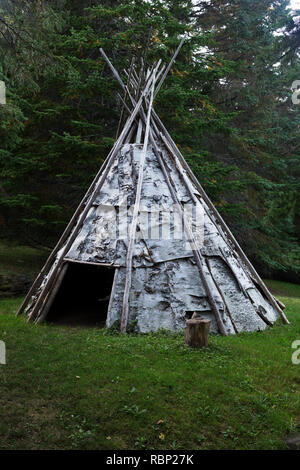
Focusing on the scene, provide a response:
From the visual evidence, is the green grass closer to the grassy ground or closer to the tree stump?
the grassy ground

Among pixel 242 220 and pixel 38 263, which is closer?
pixel 38 263

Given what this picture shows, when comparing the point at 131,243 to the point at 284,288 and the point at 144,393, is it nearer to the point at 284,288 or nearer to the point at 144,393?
the point at 144,393

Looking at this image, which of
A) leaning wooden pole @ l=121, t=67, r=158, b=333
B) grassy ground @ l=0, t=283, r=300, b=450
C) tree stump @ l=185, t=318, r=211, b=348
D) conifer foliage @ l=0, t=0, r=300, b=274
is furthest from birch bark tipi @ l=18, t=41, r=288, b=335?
conifer foliage @ l=0, t=0, r=300, b=274

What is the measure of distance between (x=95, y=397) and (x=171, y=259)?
295 cm

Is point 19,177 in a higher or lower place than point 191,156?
lower

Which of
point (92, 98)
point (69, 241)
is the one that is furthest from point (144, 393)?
point (92, 98)

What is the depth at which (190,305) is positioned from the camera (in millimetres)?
6363

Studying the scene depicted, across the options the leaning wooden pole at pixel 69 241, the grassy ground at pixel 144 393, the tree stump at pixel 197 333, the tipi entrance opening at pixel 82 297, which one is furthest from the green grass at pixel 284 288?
the tree stump at pixel 197 333

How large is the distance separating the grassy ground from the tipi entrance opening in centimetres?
170

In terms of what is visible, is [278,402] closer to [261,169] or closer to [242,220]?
[242,220]

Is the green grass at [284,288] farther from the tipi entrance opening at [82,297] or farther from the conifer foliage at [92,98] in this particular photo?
the tipi entrance opening at [82,297]

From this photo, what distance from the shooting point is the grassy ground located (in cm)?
370
